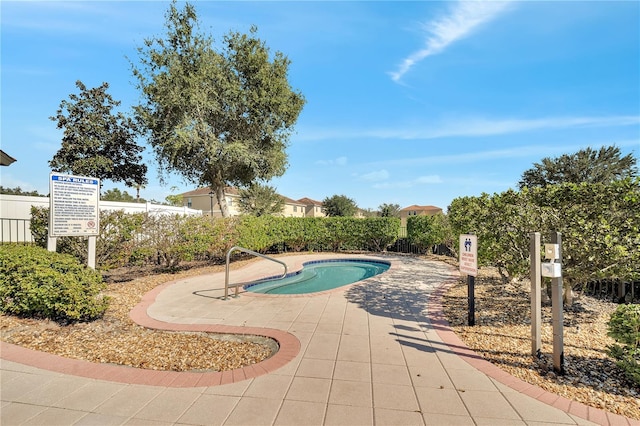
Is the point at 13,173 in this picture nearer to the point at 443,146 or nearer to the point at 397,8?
the point at 397,8

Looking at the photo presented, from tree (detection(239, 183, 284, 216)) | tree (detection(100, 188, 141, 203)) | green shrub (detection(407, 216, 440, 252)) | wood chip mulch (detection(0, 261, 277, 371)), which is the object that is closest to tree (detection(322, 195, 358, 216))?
tree (detection(239, 183, 284, 216))

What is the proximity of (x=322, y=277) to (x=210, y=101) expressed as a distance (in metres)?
10.8

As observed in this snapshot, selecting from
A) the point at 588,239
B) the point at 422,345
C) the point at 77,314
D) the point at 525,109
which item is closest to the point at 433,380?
the point at 422,345

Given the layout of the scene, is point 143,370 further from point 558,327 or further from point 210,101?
point 210,101

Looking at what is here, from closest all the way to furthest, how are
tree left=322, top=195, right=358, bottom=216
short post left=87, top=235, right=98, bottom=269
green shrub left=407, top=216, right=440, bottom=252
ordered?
short post left=87, top=235, right=98, bottom=269
green shrub left=407, top=216, right=440, bottom=252
tree left=322, top=195, right=358, bottom=216

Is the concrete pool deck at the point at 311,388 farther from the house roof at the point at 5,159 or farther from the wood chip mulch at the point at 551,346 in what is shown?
the house roof at the point at 5,159

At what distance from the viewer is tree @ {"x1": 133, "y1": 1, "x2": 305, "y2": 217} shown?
13969 mm

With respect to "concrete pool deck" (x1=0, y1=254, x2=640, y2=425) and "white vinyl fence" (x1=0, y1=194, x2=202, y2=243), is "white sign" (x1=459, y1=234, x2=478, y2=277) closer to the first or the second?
"concrete pool deck" (x1=0, y1=254, x2=640, y2=425)

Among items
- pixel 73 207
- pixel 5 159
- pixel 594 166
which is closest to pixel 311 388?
pixel 73 207

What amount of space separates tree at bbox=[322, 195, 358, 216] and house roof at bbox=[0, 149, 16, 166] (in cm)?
3682

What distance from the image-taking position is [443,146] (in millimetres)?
16141

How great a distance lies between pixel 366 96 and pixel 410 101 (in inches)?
66.7

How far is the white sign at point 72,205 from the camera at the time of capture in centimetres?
487

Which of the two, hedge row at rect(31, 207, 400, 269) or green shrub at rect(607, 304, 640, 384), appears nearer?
green shrub at rect(607, 304, 640, 384)
